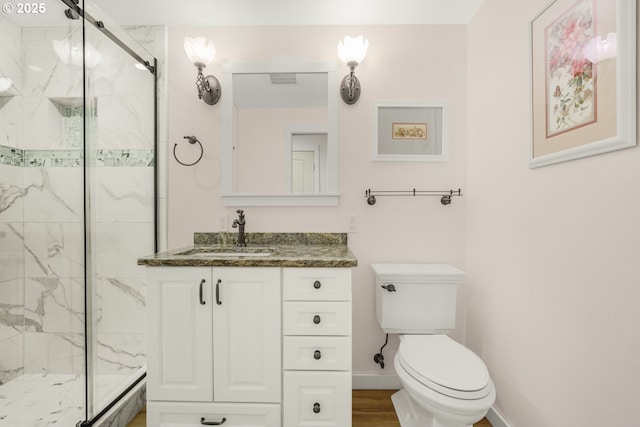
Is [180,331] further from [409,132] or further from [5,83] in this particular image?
[409,132]

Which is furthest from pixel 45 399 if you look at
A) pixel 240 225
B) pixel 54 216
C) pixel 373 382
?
pixel 373 382

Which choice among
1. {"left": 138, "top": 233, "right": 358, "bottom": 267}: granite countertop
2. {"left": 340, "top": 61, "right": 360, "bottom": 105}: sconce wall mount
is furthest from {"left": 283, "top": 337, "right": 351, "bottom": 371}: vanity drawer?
{"left": 340, "top": 61, "right": 360, "bottom": 105}: sconce wall mount

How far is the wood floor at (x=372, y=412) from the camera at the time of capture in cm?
165

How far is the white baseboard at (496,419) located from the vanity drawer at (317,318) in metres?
0.97

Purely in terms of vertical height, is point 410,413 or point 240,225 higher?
point 240,225

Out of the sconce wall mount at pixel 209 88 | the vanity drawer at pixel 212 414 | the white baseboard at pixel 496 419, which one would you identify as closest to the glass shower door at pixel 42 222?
the vanity drawer at pixel 212 414

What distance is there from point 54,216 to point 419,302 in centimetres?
197

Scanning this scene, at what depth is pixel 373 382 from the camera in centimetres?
197

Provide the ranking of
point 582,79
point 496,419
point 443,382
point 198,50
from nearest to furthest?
point 582,79, point 443,382, point 496,419, point 198,50

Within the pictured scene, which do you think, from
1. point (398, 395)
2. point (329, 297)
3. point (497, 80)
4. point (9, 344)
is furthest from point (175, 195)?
point (497, 80)

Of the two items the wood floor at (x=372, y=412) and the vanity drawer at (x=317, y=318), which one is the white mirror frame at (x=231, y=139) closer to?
the vanity drawer at (x=317, y=318)

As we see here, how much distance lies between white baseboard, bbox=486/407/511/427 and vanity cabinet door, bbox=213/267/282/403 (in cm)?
117

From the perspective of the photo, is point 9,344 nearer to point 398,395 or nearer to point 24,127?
point 24,127

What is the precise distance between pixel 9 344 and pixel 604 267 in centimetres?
260
